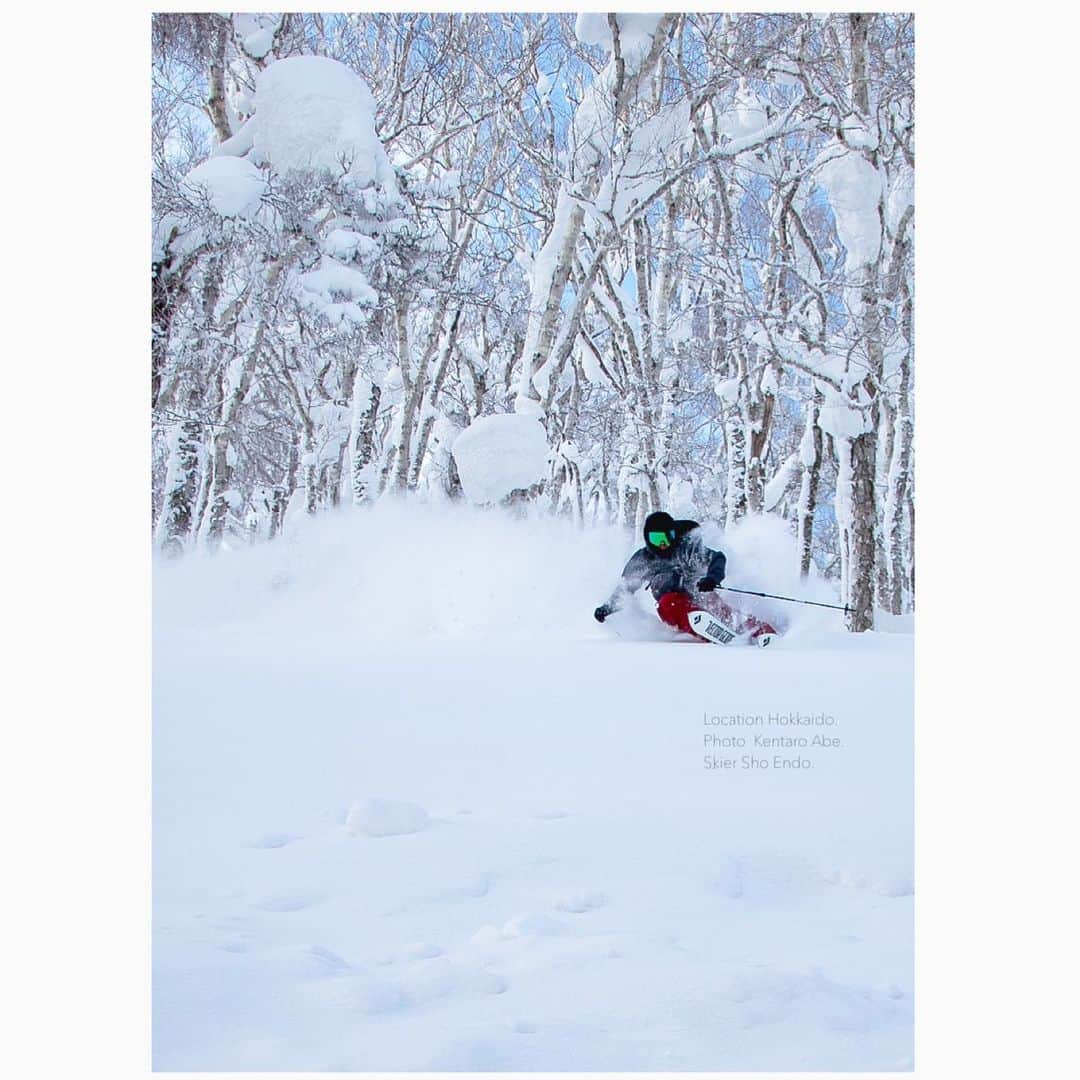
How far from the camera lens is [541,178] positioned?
3.12m

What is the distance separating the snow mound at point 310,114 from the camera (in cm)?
289

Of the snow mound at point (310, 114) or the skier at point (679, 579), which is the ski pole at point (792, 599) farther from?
the snow mound at point (310, 114)

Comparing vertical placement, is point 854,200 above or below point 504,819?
above

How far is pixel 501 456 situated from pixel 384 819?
1153 millimetres

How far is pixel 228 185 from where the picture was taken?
286 cm

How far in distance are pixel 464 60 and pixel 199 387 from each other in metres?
1.32

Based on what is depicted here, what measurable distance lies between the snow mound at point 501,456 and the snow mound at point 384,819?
38.3 inches

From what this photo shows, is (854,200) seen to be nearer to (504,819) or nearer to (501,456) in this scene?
(501,456)

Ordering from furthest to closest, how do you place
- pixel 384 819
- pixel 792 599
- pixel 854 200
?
pixel 854 200, pixel 792 599, pixel 384 819

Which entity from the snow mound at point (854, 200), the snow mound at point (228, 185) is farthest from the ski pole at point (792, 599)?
the snow mound at point (228, 185)

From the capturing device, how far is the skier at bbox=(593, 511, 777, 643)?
2.93 m

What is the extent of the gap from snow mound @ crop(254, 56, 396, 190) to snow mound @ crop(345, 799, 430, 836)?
1.91 metres

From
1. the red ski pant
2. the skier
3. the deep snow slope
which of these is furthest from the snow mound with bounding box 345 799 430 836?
the red ski pant

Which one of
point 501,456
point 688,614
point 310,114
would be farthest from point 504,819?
point 310,114
